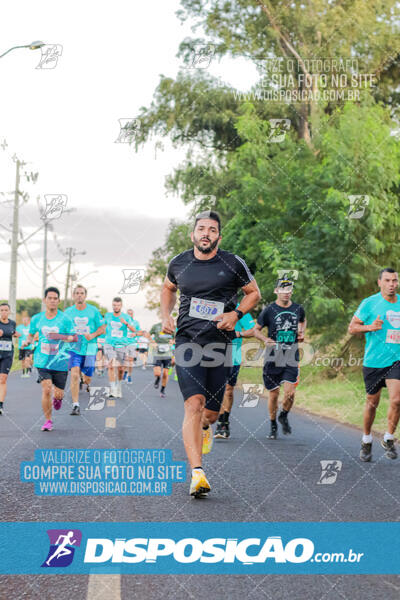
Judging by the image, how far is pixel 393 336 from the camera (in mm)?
7953

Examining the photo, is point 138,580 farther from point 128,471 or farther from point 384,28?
point 384,28

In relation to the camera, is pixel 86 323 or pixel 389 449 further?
pixel 86 323

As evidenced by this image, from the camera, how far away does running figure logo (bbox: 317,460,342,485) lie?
261 inches

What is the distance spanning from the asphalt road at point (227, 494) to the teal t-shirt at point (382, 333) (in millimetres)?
1053

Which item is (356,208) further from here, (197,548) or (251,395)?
(197,548)

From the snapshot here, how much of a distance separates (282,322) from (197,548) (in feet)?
18.9

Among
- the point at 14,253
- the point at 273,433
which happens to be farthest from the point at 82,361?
the point at 14,253

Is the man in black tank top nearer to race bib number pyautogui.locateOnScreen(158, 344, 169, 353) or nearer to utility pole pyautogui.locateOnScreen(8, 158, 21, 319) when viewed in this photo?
race bib number pyautogui.locateOnScreen(158, 344, 169, 353)

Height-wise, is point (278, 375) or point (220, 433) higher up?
point (278, 375)

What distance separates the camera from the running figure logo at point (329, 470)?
A: 6.62 metres

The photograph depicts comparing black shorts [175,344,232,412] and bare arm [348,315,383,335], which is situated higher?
bare arm [348,315,383,335]

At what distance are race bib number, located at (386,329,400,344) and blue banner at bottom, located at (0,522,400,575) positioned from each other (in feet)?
10.8

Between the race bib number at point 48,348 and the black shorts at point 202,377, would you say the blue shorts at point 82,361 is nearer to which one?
the race bib number at point 48,348

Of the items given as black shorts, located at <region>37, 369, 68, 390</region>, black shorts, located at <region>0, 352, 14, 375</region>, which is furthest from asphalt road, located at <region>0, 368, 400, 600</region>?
black shorts, located at <region>0, 352, 14, 375</region>
